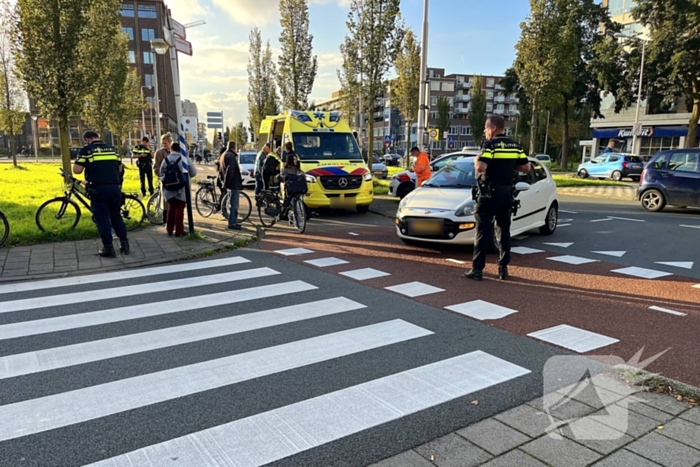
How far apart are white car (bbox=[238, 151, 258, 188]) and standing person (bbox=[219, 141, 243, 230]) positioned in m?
10.2

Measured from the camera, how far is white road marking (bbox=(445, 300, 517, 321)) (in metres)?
5.21

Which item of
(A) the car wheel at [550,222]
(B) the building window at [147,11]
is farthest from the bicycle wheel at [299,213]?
(B) the building window at [147,11]

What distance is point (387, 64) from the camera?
20.3 m

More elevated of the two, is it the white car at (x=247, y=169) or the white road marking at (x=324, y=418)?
the white car at (x=247, y=169)

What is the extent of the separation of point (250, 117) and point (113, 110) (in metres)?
16.1

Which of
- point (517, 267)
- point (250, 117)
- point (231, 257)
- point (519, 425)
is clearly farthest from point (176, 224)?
point (250, 117)

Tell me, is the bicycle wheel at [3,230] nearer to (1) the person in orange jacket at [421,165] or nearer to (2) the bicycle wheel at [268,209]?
(2) the bicycle wheel at [268,209]

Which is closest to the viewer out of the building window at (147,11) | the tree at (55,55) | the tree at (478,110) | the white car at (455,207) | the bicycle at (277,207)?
the white car at (455,207)

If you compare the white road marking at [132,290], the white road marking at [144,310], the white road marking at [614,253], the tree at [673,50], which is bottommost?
the white road marking at [614,253]

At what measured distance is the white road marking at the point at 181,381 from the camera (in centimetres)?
316

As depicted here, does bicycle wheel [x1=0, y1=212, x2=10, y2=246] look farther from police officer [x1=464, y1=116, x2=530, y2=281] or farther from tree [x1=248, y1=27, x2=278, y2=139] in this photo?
tree [x1=248, y1=27, x2=278, y2=139]

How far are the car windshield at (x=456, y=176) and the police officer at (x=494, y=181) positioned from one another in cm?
241

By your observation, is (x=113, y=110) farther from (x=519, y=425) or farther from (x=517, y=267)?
(x=519, y=425)

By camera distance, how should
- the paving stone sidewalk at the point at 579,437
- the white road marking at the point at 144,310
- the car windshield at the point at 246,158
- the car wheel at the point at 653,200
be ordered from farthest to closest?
the car windshield at the point at 246,158, the car wheel at the point at 653,200, the white road marking at the point at 144,310, the paving stone sidewalk at the point at 579,437
